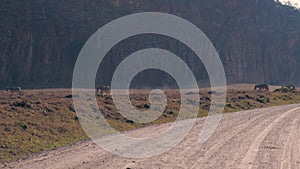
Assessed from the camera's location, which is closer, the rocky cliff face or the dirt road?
the dirt road

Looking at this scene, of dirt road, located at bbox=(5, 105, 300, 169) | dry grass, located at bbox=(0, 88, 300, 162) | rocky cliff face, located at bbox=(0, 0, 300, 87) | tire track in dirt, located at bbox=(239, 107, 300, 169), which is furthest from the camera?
rocky cliff face, located at bbox=(0, 0, 300, 87)

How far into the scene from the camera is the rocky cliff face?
310 ft

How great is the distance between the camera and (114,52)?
104 meters

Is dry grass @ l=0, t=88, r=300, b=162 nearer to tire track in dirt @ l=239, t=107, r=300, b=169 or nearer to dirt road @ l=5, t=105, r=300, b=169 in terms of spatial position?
dirt road @ l=5, t=105, r=300, b=169

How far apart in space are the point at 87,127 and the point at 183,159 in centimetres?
1088

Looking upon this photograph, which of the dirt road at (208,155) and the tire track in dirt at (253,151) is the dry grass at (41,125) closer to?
the dirt road at (208,155)

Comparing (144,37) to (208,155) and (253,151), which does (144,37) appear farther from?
(208,155)

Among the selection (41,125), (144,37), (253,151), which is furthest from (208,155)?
(144,37)

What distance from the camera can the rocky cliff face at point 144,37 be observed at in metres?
94.6

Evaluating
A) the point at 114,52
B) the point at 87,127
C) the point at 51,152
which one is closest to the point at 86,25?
the point at 114,52

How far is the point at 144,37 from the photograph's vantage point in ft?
363

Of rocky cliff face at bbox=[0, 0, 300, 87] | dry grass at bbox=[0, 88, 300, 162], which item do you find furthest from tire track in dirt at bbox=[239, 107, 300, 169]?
rocky cliff face at bbox=[0, 0, 300, 87]

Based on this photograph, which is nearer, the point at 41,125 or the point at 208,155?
the point at 208,155

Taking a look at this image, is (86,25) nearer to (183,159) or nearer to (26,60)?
(26,60)
